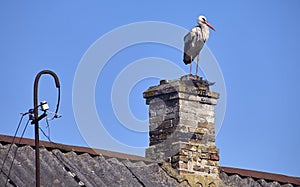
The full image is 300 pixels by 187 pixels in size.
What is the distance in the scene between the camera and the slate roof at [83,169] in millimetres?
12234

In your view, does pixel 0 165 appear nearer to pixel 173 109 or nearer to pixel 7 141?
pixel 7 141

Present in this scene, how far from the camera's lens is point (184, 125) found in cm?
1441

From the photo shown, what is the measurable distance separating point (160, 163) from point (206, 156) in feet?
2.39

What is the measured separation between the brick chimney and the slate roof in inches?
11.1

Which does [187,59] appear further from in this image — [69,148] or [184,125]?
[69,148]

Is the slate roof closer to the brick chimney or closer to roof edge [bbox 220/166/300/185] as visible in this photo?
roof edge [bbox 220/166/300/185]

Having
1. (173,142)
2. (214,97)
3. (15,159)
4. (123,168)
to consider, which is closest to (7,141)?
(15,159)

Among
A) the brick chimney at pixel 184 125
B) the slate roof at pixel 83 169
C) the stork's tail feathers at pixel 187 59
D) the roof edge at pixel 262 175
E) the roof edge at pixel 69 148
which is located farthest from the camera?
the stork's tail feathers at pixel 187 59

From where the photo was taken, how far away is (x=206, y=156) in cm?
1449

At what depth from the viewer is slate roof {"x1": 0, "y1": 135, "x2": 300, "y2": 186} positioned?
40.1ft

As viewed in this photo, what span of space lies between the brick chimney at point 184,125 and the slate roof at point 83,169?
0.93 ft

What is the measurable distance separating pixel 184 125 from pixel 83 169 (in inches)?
80.3

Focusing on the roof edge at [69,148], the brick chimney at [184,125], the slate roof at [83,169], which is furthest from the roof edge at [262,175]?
the roof edge at [69,148]

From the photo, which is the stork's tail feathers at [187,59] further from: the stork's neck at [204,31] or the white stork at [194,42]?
the stork's neck at [204,31]
